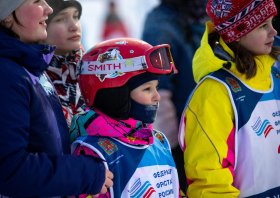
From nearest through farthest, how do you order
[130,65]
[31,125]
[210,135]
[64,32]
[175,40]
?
1. [31,125]
2. [130,65]
3. [210,135]
4. [64,32]
5. [175,40]

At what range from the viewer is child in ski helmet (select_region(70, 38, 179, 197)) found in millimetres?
1936

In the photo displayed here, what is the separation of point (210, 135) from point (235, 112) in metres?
0.28

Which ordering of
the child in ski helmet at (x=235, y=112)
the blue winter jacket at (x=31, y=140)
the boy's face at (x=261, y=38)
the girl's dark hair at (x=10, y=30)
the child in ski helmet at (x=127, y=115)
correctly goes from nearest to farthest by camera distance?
the blue winter jacket at (x=31, y=140)
the girl's dark hair at (x=10, y=30)
the child in ski helmet at (x=127, y=115)
the child in ski helmet at (x=235, y=112)
the boy's face at (x=261, y=38)

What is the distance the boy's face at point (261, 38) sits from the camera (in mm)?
2488

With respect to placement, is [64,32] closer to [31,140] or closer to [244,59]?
[31,140]

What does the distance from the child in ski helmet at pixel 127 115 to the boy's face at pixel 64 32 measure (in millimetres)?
289

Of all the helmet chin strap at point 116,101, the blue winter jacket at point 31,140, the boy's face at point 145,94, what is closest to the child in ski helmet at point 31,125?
the blue winter jacket at point 31,140

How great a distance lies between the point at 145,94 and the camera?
2.16m

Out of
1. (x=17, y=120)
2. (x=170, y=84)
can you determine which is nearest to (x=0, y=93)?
(x=17, y=120)

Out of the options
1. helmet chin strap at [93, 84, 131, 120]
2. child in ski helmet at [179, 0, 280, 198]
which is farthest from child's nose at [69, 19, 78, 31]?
child in ski helmet at [179, 0, 280, 198]

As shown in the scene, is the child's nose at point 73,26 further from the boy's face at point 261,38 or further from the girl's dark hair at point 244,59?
the boy's face at point 261,38

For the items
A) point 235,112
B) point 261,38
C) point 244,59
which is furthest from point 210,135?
point 261,38

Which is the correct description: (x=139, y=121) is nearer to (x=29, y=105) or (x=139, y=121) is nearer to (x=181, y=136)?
(x=181, y=136)

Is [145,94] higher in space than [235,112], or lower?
higher
